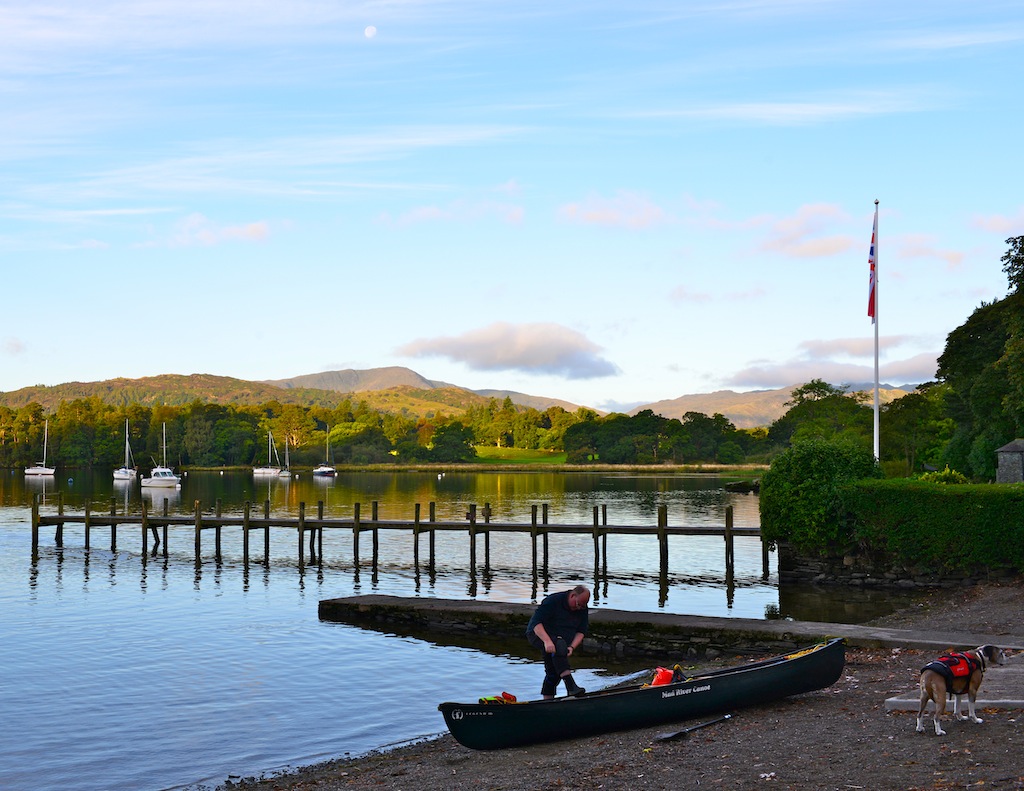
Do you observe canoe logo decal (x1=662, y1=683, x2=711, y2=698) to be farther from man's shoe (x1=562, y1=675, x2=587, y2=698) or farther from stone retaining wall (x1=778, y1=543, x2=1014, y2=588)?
stone retaining wall (x1=778, y1=543, x2=1014, y2=588)

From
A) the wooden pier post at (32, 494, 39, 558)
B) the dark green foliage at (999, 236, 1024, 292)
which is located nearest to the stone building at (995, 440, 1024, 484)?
the dark green foliage at (999, 236, 1024, 292)

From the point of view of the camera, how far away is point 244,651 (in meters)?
25.8

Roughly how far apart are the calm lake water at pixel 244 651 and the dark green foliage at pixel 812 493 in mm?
2559

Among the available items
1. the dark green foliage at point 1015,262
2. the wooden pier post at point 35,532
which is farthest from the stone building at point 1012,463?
the wooden pier post at point 35,532

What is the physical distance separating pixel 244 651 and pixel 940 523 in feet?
72.0

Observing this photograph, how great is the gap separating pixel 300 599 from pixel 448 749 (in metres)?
20.4

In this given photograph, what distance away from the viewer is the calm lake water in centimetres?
1730

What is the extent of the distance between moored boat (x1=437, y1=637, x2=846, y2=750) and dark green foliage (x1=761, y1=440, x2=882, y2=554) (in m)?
20.4

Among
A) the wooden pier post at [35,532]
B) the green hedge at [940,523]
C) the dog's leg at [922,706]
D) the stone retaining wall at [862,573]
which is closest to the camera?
the dog's leg at [922,706]

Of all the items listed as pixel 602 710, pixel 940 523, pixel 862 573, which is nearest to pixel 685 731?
pixel 602 710

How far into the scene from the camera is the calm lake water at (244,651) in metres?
17.3

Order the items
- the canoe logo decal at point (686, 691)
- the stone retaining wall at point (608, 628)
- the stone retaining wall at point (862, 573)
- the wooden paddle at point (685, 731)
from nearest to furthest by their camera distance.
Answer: the wooden paddle at point (685, 731), the canoe logo decal at point (686, 691), the stone retaining wall at point (608, 628), the stone retaining wall at point (862, 573)

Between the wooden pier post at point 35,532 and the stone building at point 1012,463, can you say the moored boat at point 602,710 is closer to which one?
the stone building at point 1012,463

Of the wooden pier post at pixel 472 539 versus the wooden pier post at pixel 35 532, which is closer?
the wooden pier post at pixel 472 539
